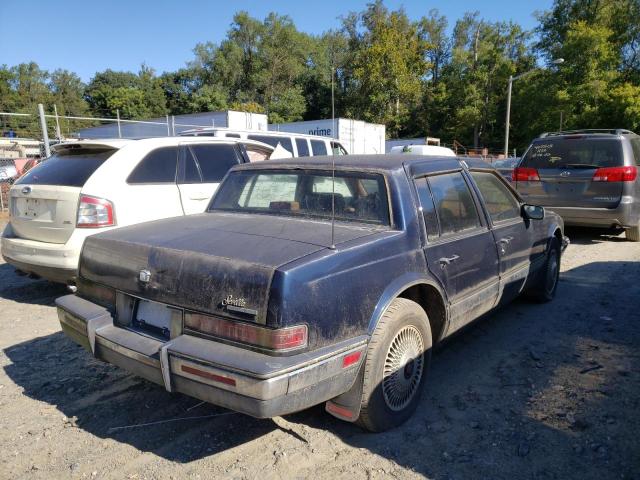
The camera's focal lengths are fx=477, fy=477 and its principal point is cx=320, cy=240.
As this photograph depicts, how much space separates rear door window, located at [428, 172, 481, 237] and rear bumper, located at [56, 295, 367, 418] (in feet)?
4.29

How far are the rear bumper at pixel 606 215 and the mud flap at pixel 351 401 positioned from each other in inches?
269

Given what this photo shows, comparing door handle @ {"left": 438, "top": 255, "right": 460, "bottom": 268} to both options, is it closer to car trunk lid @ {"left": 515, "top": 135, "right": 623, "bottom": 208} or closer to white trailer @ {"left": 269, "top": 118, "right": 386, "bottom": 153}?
car trunk lid @ {"left": 515, "top": 135, "right": 623, "bottom": 208}

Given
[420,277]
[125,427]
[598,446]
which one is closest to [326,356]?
[420,277]

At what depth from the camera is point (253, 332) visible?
2.32 meters

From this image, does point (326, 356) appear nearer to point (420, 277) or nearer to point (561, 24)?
point (420, 277)

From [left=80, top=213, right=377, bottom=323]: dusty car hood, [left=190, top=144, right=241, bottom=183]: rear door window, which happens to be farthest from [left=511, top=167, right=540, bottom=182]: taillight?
[left=80, top=213, right=377, bottom=323]: dusty car hood

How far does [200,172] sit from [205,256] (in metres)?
3.46

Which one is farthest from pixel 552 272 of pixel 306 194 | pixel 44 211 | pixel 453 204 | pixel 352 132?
pixel 352 132

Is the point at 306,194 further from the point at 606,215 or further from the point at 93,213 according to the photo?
the point at 606,215

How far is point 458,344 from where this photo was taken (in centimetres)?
422

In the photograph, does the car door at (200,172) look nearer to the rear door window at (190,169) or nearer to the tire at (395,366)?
the rear door window at (190,169)

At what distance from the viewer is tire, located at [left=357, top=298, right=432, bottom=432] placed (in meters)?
2.65

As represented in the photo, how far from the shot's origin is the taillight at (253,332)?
7.44ft

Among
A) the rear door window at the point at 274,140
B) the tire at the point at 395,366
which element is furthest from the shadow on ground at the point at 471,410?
the rear door window at the point at 274,140
